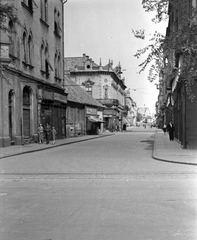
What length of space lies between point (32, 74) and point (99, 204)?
1951 centimetres

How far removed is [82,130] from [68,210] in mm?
38246

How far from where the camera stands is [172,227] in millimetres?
4922

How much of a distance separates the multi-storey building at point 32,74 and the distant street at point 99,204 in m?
9.82

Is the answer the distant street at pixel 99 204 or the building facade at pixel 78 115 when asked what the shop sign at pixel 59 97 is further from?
the distant street at pixel 99 204

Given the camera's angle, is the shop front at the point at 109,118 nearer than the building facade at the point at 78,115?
No

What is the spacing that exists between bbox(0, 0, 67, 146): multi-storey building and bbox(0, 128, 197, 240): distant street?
9819 mm

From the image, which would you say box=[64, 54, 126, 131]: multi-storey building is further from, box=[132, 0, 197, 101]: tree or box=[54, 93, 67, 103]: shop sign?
box=[132, 0, 197, 101]: tree

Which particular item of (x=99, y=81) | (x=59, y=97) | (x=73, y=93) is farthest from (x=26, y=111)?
(x=99, y=81)

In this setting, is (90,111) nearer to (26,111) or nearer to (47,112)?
(47,112)

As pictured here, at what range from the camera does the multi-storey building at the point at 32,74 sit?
20656mm

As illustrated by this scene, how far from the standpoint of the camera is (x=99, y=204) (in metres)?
6.38

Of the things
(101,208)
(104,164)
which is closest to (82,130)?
(104,164)

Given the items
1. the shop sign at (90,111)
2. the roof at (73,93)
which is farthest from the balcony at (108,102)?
the roof at (73,93)

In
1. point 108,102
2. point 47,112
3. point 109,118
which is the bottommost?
point 109,118
